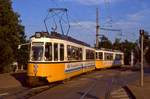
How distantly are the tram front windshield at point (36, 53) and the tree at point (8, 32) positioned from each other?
50.9ft

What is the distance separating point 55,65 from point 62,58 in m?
1.46

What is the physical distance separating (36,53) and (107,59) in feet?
114

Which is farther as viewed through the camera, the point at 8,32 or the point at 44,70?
the point at 8,32

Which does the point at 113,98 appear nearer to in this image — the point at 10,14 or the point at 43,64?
the point at 43,64

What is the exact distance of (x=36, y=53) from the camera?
2692 centimetres

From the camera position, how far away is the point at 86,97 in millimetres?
20547

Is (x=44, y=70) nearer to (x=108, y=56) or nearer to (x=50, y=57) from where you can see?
(x=50, y=57)

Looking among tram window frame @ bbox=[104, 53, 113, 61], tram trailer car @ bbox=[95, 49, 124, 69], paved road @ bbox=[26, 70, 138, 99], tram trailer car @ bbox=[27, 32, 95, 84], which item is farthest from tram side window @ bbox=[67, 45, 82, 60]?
tram window frame @ bbox=[104, 53, 113, 61]

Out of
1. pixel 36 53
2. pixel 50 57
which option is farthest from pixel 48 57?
pixel 36 53

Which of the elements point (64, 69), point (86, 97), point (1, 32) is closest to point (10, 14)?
point (1, 32)

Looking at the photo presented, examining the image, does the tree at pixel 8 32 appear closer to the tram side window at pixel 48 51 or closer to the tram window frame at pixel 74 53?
the tram window frame at pixel 74 53

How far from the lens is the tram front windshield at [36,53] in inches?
1054

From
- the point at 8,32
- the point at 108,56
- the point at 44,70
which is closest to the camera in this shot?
the point at 44,70

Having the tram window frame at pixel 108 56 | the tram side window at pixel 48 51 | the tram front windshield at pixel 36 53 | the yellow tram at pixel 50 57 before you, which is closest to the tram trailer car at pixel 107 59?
the tram window frame at pixel 108 56
